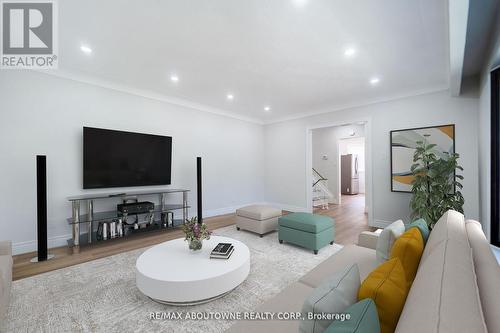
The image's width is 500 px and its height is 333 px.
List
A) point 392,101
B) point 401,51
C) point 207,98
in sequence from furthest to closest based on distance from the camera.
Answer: point 207,98 → point 392,101 → point 401,51

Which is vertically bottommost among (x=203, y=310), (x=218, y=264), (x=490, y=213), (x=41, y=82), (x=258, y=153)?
(x=203, y=310)

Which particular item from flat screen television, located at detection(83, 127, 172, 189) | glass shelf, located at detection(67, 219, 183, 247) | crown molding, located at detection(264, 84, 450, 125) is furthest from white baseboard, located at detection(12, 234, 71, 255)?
crown molding, located at detection(264, 84, 450, 125)

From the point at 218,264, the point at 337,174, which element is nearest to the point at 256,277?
the point at 218,264

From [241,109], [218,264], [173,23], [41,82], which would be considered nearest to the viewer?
[218,264]

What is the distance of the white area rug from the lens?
1.64m

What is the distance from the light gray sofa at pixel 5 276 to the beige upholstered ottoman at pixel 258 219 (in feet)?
9.46

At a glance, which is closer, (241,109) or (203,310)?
(203,310)

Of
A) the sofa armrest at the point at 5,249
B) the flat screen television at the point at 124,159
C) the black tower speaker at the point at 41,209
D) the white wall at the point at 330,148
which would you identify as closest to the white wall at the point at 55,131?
the flat screen television at the point at 124,159

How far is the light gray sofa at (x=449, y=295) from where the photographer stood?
0.52 metres

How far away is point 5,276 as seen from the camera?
1.59 meters

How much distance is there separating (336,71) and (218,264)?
3167 millimetres

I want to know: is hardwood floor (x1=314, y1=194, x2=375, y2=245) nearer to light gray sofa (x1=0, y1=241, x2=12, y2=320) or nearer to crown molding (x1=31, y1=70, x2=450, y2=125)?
crown molding (x1=31, y1=70, x2=450, y2=125)

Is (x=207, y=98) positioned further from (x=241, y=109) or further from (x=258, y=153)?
(x=258, y=153)

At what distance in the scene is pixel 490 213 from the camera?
2.55 metres
